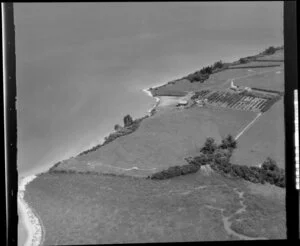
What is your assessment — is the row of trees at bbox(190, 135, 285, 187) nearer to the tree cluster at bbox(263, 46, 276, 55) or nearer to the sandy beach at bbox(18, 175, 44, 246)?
the tree cluster at bbox(263, 46, 276, 55)

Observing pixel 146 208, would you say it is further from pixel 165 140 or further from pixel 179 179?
pixel 165 140

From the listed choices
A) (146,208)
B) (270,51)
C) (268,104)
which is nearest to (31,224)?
(146,208)

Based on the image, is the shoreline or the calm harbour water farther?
the calm harbour water

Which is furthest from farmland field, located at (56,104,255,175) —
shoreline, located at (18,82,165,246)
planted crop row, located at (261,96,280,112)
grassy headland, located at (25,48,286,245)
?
shoreline, located at (18,82,165,246)

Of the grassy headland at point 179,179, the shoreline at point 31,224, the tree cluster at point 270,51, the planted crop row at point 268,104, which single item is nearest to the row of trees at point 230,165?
the grassy headland at point 179,179

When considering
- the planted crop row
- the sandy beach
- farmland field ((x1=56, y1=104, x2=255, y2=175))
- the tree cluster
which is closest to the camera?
the sandy beach

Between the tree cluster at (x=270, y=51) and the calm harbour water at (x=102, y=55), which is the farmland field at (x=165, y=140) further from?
the tree cluster at (x=270, y=51)

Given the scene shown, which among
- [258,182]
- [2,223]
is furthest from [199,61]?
[2,223]

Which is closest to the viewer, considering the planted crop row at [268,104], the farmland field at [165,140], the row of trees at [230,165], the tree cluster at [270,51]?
the row of trees at [230,165]
